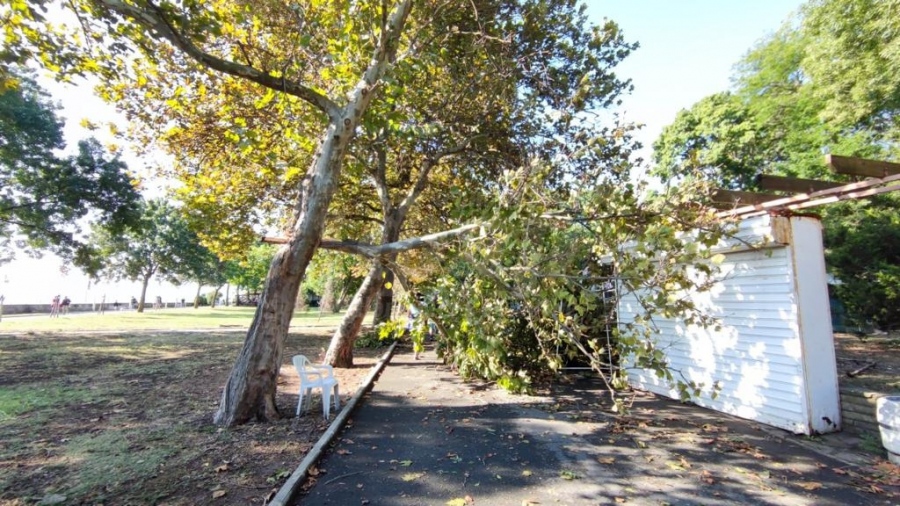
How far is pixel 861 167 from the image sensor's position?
5578mm

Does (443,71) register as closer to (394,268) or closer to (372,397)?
(394,268)

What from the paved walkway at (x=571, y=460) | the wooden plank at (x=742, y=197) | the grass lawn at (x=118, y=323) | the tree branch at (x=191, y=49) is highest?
the tree branch at (x=191, y=49)

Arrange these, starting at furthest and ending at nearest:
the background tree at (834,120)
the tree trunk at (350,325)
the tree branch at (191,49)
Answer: the background tree at (834,120), the tree trunk at (350,325), the tree branch at (191,49)

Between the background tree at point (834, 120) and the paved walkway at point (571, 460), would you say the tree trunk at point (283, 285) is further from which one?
the background tree at point (834, 120)

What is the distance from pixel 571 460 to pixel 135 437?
5.09 m

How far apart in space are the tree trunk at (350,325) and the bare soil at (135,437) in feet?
2.90

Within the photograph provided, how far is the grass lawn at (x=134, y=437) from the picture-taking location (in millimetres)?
3842

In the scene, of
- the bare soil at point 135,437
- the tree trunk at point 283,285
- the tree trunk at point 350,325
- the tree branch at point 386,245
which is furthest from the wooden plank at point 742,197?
the tree trunk at point 350,325

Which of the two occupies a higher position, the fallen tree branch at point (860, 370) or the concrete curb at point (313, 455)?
the fallen tree branch at point (860, 370)

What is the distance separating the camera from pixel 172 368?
32.3ft

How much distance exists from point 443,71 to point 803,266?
808 centimetres

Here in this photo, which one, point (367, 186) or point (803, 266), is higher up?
point (367, 186)

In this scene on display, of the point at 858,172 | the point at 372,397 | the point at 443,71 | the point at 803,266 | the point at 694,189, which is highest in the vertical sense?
the point at 443,71

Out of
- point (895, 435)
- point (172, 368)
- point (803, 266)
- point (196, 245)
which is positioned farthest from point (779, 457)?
point (196, 245)
